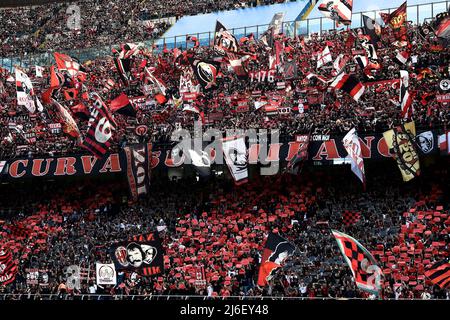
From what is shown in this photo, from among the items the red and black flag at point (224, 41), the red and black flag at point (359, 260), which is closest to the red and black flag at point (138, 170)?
the red and black flag at point (224, 41)

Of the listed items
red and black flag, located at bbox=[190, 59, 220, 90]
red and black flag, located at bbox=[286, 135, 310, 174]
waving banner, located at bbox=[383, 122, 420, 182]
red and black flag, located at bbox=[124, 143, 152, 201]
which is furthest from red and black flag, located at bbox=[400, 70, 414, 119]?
red and black flag, located at bbox=[124, 143, 152, 201]

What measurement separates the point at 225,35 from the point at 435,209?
13654mm

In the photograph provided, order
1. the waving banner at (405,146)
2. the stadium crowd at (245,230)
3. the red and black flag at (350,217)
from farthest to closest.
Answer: the red and black flag at (350,217) < the waving banner at (405,146) < the stadium crowd at (245,230)

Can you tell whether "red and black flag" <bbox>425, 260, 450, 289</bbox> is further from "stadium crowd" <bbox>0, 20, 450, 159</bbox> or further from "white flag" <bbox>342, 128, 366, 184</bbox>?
"stadium crowd" <bbox>0, 20, 450, 159</bbox>

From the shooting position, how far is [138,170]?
41344 millimetres

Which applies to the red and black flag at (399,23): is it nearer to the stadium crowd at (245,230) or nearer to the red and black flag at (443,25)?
the red and black flag at (443,25)

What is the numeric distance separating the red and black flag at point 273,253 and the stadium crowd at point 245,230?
459 cm

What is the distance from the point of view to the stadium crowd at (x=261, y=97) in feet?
129

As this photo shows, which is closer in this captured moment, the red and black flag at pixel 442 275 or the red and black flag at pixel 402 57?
the red and black flag at pixel 442 275

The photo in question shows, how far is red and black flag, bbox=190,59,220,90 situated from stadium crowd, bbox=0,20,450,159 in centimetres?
98

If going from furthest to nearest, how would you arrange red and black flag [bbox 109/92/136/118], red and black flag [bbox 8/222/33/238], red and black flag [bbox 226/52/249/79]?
red and black flag [bbox 8/222/33/238], red and black flag [bbox 226/52/249/79], red and black flag [bbox 109/92/136/118]

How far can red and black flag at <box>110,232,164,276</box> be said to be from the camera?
29891 mm

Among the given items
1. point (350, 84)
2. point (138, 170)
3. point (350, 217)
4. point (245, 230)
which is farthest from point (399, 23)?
point (138, 170)
